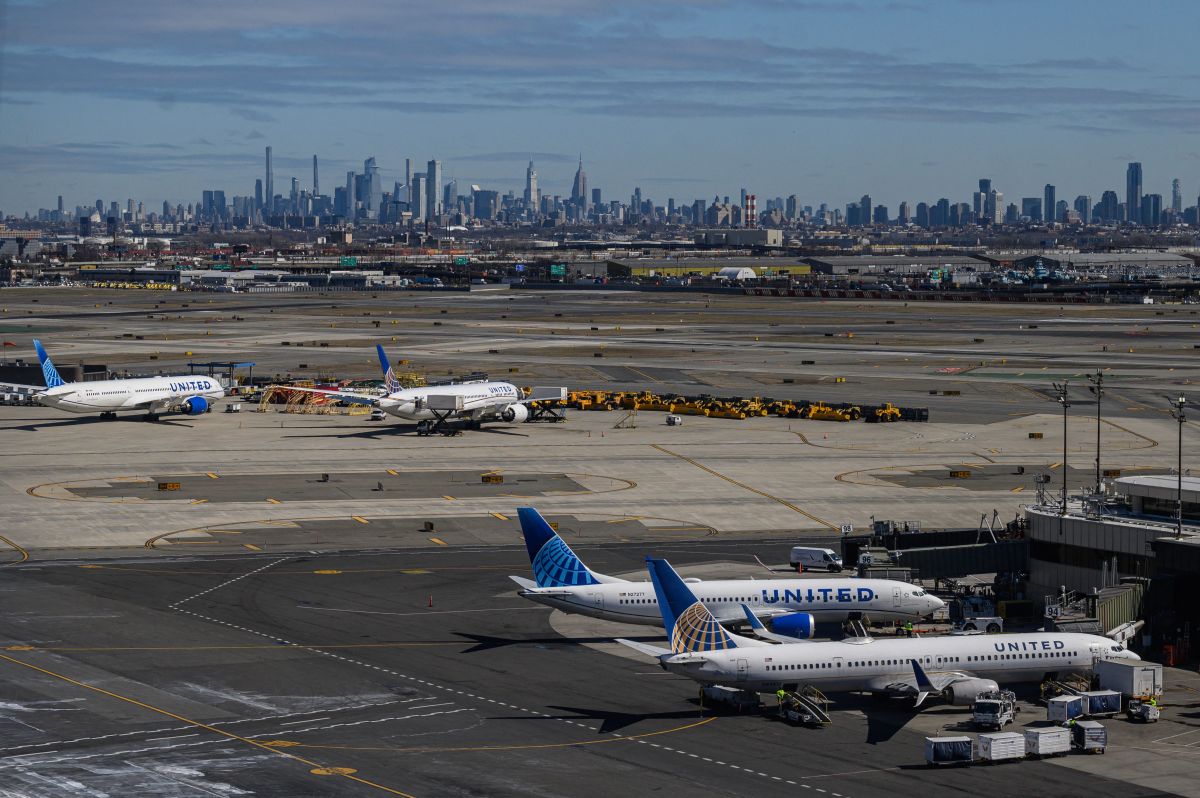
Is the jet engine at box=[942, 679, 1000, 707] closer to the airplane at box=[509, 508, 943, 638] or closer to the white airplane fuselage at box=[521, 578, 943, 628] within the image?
the airplane at box=[509, 508, 943, 638]

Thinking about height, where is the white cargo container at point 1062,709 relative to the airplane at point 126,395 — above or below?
below

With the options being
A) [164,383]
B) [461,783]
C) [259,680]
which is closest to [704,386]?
[164,383]

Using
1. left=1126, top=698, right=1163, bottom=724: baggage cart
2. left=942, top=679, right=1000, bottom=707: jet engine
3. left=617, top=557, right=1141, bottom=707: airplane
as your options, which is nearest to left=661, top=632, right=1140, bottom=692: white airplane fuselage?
left=617, top=557, right=1141, bottom=707: airplane

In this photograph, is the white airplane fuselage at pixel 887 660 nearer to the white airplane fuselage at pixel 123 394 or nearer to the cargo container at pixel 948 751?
the cargo container at pixel 948 751

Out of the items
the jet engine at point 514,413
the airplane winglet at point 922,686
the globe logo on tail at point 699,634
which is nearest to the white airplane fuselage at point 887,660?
the globe logo on tail at point 699,634

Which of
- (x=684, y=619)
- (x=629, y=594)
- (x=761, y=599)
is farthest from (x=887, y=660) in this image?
(x=629, y=594)

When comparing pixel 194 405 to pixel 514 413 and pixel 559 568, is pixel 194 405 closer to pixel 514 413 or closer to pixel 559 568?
pixel 514 413
